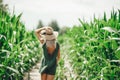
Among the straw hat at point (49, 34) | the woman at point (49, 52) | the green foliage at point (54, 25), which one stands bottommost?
the green foliage at point (54, 25)

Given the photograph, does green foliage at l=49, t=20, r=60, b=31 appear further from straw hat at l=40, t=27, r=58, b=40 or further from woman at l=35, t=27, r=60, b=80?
straw hat at l=40, t=27, r=58, b=40

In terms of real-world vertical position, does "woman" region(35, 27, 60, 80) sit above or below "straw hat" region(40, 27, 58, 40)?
below

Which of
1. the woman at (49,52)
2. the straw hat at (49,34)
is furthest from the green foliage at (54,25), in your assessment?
the straw hat at (49,34)

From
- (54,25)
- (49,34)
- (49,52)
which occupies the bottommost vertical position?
(54,25)

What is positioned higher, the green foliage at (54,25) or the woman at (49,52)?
the woman at (49,52)

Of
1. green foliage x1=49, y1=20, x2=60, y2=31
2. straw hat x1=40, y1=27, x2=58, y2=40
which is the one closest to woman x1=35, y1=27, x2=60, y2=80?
straw hat x1=40, y1=27, x2=58, y2=40

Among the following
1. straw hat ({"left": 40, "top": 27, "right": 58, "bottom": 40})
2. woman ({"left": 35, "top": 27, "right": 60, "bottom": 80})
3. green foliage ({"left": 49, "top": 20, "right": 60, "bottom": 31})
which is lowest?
green foliage ({"left": 49, "top": 20, "right": 60, "bottom": 31})

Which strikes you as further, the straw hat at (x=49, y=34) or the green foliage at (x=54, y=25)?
the green foliage at (x=54, y=25)

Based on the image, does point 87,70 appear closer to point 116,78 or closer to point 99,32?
point 99,32

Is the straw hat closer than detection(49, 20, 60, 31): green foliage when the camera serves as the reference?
Yes

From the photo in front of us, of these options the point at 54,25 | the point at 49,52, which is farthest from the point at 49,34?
the point at 54,25

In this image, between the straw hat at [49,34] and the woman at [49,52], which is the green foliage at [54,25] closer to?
the woman at [49,52]

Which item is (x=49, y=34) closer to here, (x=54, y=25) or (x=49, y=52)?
(x=49, y=52)

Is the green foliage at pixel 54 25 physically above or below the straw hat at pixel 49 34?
below
